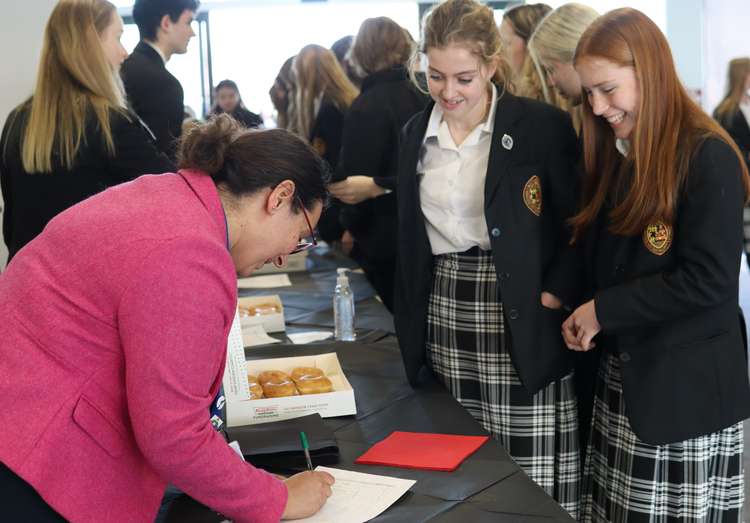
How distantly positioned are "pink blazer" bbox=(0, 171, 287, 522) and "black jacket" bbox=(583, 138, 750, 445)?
36.6 inches

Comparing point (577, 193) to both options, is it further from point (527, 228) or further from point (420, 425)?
point (420, 425)

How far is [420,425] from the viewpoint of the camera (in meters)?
1.62

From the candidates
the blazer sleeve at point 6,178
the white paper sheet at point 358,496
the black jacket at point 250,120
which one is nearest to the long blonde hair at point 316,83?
the black jacket at point 250,120

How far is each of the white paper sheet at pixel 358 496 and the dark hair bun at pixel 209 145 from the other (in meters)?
0.51

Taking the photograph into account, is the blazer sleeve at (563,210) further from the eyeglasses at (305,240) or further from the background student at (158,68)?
the background student at (158,68)

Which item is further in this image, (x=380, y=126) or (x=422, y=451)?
(x=380, y=126)

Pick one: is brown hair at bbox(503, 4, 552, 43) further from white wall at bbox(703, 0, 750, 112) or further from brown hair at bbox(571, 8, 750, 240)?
white wall at bbox(703, 0, 750, 112)

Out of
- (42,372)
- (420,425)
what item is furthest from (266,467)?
(42,372)

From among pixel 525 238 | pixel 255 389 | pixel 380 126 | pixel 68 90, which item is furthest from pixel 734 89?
pixel 255 389

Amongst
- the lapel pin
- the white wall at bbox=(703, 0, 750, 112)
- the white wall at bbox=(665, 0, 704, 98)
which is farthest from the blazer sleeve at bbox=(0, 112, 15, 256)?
the white wall at bbox=(665, 0, 704, 98)

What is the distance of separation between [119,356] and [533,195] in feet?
3.65

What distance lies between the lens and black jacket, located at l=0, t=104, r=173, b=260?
235 centimetres

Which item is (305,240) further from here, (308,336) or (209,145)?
(308,336)

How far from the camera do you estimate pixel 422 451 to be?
4.78 ft
